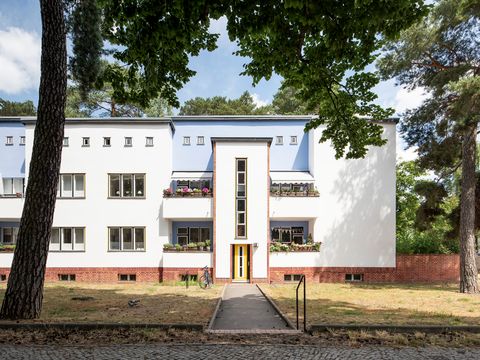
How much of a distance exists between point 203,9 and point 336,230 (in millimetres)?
16016

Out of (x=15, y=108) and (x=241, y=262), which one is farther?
(x=15, y=108)

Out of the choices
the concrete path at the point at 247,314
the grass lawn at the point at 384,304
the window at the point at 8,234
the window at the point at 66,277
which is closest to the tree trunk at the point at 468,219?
the grass lawn at the point at 384,304

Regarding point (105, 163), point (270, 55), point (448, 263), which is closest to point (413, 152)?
point (448, 263)

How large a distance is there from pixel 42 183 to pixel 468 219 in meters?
17.6

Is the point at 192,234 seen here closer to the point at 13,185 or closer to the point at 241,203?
the point at 241,203

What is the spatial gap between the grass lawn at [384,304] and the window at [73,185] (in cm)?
1176

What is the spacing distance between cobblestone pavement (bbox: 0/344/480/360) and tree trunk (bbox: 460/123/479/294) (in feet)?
39.4

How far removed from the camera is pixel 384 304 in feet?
42.3

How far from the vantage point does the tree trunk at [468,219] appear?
17000 mm

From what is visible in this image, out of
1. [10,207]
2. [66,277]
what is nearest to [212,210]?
[66,277]

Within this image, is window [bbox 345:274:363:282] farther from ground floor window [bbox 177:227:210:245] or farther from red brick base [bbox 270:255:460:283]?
ground floor window [bbox 177:227:210:245]

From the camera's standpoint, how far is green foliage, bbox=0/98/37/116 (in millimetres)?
38531

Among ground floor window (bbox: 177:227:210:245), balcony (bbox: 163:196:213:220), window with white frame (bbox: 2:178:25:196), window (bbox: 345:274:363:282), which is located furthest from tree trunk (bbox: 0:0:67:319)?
window (bbox: 345:274:363:282)

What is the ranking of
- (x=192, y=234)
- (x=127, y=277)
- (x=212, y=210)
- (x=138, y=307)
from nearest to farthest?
(x=138, y=307), (x=212, y=210), (x=127, y=277), (x=192, y=234)
